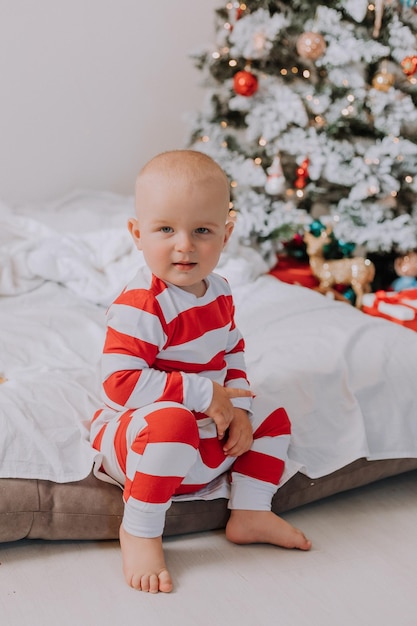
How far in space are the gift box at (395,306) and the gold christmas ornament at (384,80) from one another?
637mm

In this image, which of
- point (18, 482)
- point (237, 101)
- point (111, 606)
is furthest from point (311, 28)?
point (111, 606)

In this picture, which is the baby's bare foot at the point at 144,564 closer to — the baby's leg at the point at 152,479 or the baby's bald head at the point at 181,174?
the baby's leg at the point at 152,479

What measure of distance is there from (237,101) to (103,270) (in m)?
0.72

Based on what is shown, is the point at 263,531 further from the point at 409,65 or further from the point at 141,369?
the point at 409,65

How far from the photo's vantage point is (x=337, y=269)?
2424mm

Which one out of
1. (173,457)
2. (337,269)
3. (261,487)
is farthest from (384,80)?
(173,457)

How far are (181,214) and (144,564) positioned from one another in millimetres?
575

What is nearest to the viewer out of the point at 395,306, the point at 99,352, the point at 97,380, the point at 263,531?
the point at 263,531

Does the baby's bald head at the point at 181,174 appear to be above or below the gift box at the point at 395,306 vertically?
above

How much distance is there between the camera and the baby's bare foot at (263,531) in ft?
4.45

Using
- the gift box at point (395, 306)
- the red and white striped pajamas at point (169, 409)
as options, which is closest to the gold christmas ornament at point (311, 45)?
→ the gift box at point (395, 306)

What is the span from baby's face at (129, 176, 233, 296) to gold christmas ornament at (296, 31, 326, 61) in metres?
1.19

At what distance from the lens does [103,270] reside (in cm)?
222

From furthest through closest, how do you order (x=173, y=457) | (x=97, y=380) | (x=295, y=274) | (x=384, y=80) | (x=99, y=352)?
1. (x=295, y=274)
2. (x=384, y=80)
3. (x=99, y=352)
4. (x=97, y=380)
5. (x=173, y=457)
